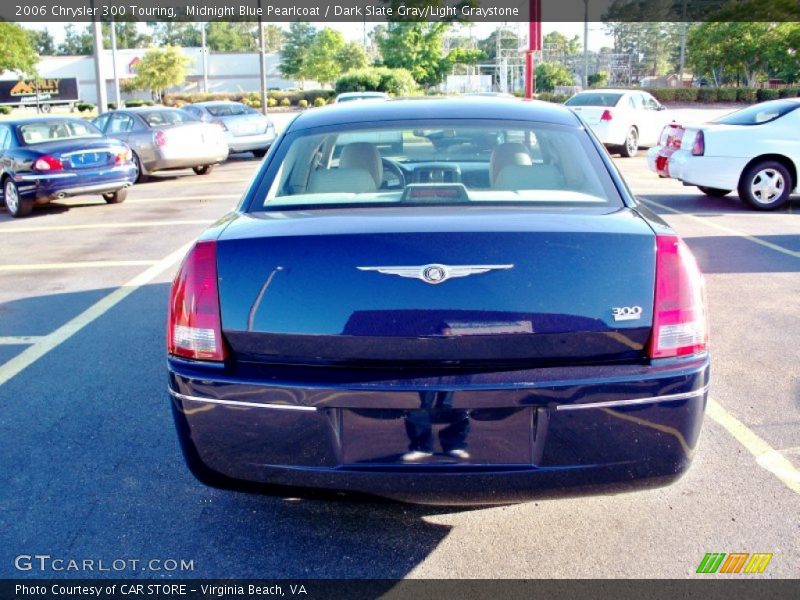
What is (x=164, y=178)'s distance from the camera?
18.5m

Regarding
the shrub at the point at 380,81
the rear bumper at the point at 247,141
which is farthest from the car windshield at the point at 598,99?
the shrub at the point at 380,81

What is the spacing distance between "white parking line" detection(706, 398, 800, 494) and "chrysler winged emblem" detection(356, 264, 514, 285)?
1854mm

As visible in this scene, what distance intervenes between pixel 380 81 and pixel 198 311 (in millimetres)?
47733

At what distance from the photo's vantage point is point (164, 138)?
16719 mm

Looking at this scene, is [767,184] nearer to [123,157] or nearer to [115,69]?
[123,157]

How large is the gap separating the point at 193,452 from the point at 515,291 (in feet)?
3.96

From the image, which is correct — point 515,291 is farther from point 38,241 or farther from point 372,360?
point 38,241

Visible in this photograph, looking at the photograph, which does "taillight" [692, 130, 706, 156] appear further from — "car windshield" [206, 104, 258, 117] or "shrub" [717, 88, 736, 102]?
"shrub" [717, 88, 736, 102]

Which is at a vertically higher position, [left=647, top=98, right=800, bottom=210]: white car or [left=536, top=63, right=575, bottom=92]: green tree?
[left=536, top=63, right=575, bottom=92]: green tree

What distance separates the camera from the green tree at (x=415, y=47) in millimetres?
53969

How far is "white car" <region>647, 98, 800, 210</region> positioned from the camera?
10867 millimetres

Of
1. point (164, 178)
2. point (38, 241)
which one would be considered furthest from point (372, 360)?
point (164, 178)

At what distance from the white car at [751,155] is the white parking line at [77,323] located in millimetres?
7000

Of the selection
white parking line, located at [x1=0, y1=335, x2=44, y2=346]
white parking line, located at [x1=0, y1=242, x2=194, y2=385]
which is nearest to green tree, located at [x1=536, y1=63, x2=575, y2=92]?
white parking line, located at [x1=0, y1=242, x2=194, y2=385]
